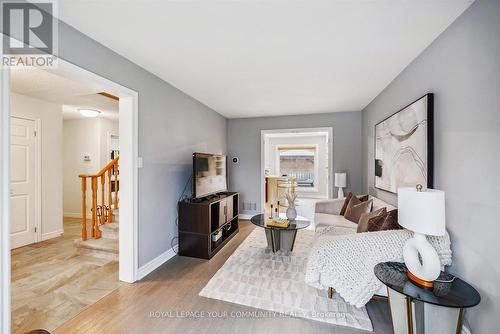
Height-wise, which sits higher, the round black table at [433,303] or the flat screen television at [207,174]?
the flat screen television at [207,174]

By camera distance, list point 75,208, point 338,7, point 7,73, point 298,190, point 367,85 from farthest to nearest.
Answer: point 298,190
point 75,208
point 367,85
point 338,7
point 7,73

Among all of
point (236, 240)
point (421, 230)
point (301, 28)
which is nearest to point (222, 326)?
point (421, 230)

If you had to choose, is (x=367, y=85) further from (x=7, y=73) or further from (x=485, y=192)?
(x=7, y=73)

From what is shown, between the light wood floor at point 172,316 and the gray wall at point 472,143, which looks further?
the light wood floor at point 172,316

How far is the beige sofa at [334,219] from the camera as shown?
2623 millimetres

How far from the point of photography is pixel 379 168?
317cm

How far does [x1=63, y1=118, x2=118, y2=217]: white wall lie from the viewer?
4793 mm

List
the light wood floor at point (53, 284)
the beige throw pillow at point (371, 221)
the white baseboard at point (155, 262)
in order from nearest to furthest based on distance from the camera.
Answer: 1. the light wood floor at point (53, 284)
2. the beige throw pillow at point (371, 221)
3. the white baseboard at point (155, 262)

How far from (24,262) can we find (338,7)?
4435 mm

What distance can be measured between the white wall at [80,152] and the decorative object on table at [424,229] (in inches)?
219

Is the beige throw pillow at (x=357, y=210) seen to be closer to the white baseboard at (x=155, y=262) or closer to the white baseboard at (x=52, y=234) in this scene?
the white baseboard at (x=155, y=262)

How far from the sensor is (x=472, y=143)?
57.7 inches

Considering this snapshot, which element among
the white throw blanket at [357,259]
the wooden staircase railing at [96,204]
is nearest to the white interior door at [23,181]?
the wooden staircase railing at [96,204]

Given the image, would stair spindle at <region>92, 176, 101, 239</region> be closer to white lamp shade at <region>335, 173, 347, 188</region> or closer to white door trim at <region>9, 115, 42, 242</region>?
white door trim at <region>9, 115, 42, 242</region>
